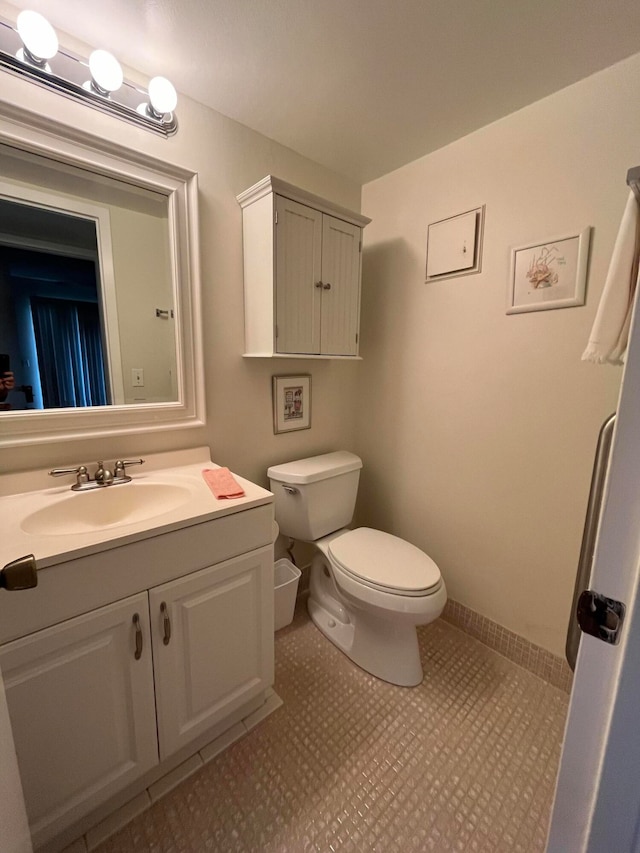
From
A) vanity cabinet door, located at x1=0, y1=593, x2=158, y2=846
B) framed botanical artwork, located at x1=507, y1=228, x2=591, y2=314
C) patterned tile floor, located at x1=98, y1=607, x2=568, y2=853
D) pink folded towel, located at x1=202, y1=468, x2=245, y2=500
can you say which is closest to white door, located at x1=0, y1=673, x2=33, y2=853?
vanity cabinet door, located at x1=0, y1=593, x2=158, y2=846

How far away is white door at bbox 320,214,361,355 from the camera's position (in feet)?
5.15

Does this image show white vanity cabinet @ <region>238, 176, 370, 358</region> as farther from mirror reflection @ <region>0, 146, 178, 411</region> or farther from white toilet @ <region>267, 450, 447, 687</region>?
white toilet @ <region>267, 450, 447, 687</region>

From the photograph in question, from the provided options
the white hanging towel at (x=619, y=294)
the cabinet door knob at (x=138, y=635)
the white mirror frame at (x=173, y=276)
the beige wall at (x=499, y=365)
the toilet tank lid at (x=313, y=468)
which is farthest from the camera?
the toilet tank lid at (x=313, y=468)

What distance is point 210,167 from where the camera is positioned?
1381 mm

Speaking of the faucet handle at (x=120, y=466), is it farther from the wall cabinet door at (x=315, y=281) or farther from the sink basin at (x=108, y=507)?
the wall cabinet door at (x=315, y=281)

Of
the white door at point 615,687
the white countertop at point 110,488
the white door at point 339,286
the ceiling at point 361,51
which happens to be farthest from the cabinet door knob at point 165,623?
the ceiling at point 361,51

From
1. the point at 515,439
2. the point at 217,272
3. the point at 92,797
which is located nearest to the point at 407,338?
the point at 515,439

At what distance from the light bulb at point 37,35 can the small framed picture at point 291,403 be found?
1.17 m

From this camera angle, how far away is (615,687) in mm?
471

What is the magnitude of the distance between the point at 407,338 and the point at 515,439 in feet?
2.25

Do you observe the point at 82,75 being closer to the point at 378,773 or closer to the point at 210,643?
the point at 210,643

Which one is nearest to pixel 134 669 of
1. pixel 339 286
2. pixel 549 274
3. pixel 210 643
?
pixel 210 643

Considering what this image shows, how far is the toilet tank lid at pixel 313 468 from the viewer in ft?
5.22

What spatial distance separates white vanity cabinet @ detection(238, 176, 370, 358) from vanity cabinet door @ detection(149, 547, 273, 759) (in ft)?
2.77
